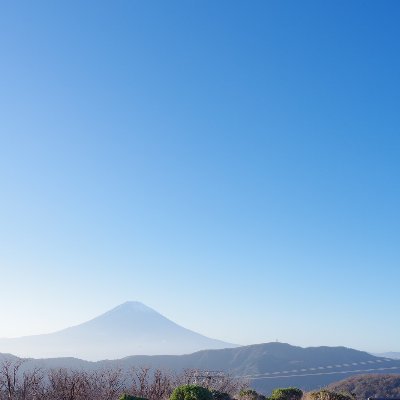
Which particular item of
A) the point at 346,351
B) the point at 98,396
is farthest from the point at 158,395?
the point at 346,351

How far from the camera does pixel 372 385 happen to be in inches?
2817

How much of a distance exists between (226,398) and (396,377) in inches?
2252

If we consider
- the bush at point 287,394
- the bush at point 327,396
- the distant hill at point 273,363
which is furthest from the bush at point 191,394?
the distant hill at point 273,363

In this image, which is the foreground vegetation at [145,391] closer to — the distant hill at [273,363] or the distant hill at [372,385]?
the distant hill at [372,385]

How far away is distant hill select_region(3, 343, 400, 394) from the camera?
126 m

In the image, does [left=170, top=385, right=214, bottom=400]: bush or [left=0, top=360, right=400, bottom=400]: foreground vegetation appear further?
[left=0, top=360, right=400, bottom=400]: foreground vegetation

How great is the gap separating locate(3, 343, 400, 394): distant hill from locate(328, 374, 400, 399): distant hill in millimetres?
43931

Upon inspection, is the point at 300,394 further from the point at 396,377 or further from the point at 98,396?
the point at 396,377

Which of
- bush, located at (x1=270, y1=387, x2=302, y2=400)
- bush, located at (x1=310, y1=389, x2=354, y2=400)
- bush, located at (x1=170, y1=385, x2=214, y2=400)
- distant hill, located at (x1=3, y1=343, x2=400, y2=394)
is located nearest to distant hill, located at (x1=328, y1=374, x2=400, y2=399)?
bush, located at (x1=270, y1=387, x2=302, y2=400)

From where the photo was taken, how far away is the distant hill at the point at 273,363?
126438 millimetres

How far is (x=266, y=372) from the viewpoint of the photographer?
131500 millimetres

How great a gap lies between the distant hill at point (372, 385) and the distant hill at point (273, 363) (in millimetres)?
43931

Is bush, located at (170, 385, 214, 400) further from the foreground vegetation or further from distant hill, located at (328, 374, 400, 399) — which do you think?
distant hill, located at (328, 374, 400, 399)

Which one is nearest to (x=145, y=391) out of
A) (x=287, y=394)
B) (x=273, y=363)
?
(x=287, y=394)
